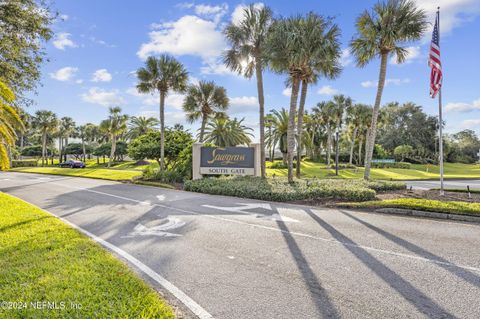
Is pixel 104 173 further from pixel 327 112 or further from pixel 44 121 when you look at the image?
pixel 327 112

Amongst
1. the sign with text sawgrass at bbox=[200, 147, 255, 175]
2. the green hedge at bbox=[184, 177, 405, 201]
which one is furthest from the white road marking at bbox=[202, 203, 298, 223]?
the sign with text sawgrass at bbox=[200, 147, 255, 175]

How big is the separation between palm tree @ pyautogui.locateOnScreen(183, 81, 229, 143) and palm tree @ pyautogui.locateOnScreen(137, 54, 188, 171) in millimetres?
1399

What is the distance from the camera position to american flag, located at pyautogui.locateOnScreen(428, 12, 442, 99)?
11.4 m

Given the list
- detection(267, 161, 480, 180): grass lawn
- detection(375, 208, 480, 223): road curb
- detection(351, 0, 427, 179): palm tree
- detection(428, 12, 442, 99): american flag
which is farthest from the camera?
detection(267, 161, 480, 180): grass lawn

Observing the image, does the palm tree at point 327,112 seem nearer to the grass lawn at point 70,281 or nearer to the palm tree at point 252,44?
the palm tree at point 252,44

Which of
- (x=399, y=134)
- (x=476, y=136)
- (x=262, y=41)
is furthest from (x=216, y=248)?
(x=476, y=136)

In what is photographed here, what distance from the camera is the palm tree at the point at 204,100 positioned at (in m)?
24.5

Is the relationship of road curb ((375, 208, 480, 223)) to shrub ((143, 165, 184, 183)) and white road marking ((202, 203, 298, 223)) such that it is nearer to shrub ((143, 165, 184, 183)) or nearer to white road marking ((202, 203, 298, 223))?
white road marking ((202, 203, 298, 223))

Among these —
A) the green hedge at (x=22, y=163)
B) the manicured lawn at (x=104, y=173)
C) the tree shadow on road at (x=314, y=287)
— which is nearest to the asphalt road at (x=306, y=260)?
the tree shadow on road at (x=314, y=287)

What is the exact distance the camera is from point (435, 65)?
37.4ft

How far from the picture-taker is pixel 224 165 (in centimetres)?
1872

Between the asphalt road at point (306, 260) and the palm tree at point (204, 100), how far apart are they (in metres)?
17.0

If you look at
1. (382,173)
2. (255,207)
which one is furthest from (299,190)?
(382,173)

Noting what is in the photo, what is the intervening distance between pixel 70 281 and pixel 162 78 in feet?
69.7
